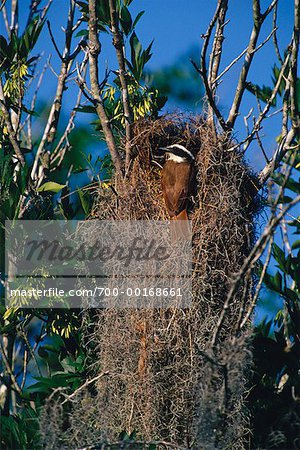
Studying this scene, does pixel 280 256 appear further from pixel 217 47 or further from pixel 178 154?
pixel 217 47

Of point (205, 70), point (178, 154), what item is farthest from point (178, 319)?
point (205, 70)

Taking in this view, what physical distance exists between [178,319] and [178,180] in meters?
0.81

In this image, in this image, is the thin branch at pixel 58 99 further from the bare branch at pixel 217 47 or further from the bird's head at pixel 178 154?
the bird's head at pixel 178 154

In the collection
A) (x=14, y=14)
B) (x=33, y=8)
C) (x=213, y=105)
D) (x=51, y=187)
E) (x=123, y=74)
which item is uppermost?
(x=33, y=8)

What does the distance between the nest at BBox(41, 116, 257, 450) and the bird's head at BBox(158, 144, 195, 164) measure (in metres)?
0.06

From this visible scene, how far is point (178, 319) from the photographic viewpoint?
5125mm

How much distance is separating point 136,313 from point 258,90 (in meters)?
2.40

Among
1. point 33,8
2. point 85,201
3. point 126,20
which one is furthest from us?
point 33,8

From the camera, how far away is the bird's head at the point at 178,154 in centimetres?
549

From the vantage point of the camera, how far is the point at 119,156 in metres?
5.60

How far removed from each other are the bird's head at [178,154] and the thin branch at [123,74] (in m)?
0.22

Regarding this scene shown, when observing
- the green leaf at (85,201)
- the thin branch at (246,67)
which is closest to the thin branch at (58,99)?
the green leaf at (85,201)

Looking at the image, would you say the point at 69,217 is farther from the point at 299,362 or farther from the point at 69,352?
the point at 299,362

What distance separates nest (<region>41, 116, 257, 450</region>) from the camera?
5.07 m
